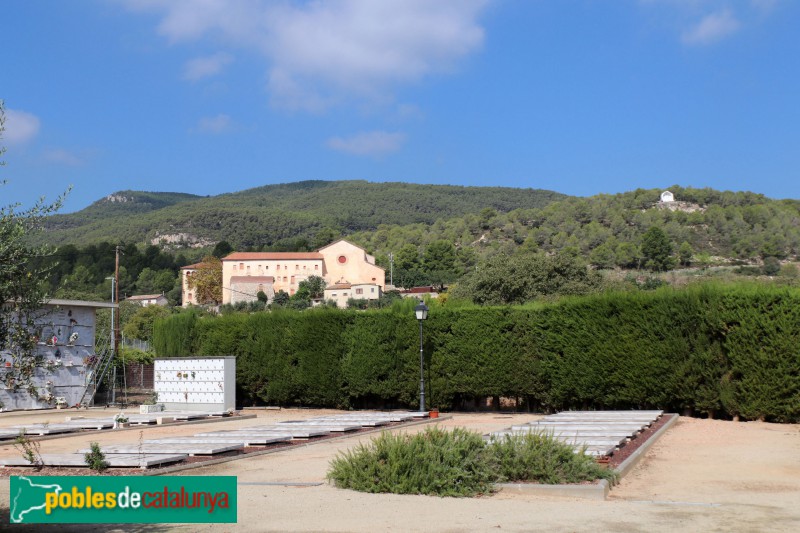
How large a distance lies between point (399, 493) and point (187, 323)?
20332 millimetres

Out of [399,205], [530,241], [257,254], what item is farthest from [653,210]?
[399,205]

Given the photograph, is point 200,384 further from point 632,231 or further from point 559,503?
point 632,231

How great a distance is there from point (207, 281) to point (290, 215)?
6165 cm

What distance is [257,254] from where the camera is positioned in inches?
5266

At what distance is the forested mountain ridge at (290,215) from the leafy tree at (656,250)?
6890cm

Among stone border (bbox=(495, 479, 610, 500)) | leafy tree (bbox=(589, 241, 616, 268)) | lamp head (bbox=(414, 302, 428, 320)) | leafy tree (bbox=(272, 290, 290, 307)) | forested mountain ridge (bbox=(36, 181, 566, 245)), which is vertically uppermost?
forested mountain ridge (bbox=(36, 181, 566, 245))

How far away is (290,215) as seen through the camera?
17375 cm

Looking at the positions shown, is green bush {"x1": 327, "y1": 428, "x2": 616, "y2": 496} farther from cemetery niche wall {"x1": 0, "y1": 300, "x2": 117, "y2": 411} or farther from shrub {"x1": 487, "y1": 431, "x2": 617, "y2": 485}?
cemetery niche wall {"x1": 0, "y1": 300, "x2": 117, "y2": 411}

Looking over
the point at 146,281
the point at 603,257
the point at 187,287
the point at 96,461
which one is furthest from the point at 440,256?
the point at 96,461

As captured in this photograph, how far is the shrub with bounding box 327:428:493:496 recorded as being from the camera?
9.27m

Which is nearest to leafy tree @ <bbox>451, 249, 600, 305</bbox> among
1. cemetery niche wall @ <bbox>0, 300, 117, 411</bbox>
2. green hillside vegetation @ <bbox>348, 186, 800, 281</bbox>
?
cemetery niche wall @ <bbox>0, 300, 117, 411</bbox>

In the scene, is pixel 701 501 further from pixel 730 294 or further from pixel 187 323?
pixel 187 323

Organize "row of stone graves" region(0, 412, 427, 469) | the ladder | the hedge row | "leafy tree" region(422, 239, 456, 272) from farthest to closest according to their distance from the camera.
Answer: "leafy tree" region(422, 239, 456, 272) < the ladder < the hedge row < "row of stone graves" region(0, 412, 427, 469)

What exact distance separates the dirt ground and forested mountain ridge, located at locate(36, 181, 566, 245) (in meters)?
136
